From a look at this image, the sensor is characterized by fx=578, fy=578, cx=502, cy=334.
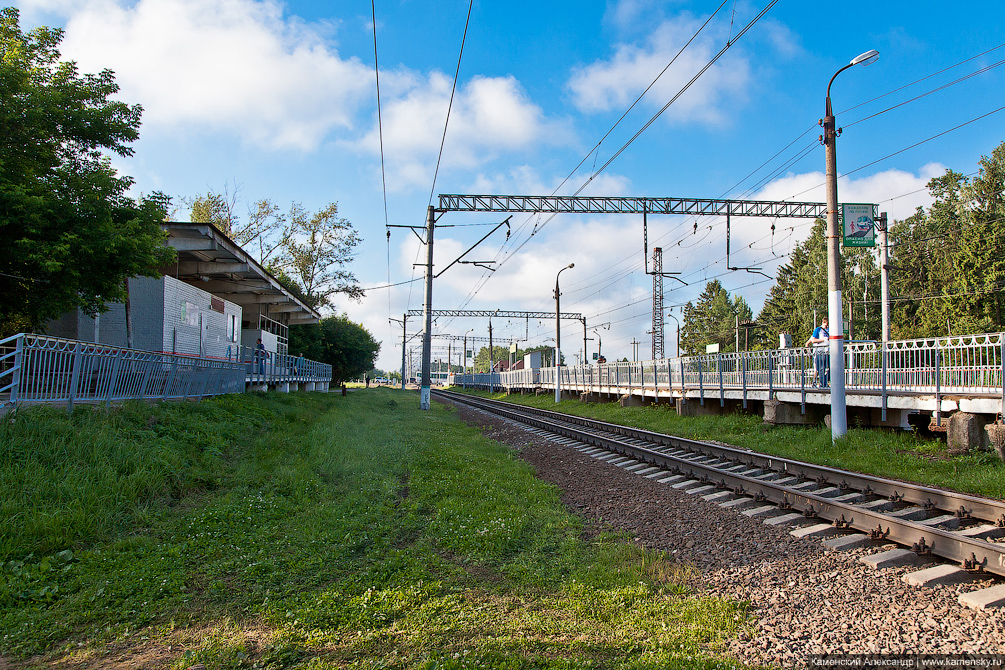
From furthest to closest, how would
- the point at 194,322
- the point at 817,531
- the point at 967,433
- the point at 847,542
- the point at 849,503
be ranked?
the point at 194,322 → the point at 967,433 → the point at 849,503 → the point at 817,531 → the point at 847,542

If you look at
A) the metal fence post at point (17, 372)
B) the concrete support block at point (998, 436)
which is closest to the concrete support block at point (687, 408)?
the concrete support block at point (998, 436)

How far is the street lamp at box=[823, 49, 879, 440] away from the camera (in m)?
11.8

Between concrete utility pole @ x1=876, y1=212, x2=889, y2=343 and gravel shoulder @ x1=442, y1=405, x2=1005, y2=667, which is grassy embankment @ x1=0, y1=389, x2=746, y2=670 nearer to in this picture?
gravel shoulder @ x1=442, y1=405, x2=1005, y2=667

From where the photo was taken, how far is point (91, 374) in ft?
31.9

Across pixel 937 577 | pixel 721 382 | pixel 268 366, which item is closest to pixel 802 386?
pixel 721 382

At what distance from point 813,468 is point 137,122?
17463 millimetres

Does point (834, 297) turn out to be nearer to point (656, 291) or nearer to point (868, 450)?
point (868, 450)

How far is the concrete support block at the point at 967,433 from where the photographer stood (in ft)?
31.5

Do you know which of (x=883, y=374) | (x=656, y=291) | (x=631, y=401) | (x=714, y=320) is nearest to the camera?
(x=883, y=374)

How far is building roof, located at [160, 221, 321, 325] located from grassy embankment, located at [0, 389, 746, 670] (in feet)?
33.7

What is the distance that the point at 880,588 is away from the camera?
4.82m

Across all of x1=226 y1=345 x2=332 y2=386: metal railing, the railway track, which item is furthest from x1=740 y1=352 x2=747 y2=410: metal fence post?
x1=226 y1=345 x2=332 y2=386: metal railing

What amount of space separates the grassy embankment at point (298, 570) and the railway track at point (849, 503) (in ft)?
7.48

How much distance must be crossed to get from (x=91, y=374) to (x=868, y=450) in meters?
13.9
